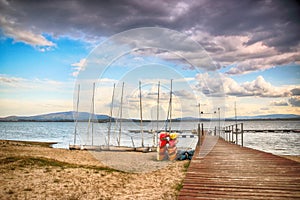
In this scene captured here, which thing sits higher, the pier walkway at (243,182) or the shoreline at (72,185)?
the pier walkway at (243,182)

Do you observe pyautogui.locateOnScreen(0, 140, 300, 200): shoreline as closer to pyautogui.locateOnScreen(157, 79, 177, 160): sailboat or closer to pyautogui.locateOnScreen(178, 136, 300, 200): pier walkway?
pyautogui.locateOnScreen(178, 136, 300, 200): pier walkway

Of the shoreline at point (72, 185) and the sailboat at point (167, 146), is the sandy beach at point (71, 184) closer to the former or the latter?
the shoreline at point (72, 185)

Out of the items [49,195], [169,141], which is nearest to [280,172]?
[49,195]

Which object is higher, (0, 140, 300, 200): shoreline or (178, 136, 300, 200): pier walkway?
(178, 136, 300, 200): pier walkway

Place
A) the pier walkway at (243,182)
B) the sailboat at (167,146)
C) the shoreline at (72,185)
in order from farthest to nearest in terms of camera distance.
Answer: the sailboat at (167,146) < the shoreline at (72,185) < the pier walkway at (243,182)

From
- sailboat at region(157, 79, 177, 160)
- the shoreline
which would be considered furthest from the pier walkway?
sailboat at region(157, 79, 177, 160)

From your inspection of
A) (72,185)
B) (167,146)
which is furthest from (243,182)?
(167,146)

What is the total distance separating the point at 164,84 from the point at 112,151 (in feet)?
35.0

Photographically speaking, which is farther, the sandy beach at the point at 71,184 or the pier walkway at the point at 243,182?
the sandy beach at the point at 71,184

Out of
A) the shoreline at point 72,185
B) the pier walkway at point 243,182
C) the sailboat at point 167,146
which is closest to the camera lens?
the pier walkway at point 243,182

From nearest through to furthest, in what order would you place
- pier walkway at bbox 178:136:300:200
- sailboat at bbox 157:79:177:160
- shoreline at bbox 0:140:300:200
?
pier walkway at bbox 178:136:300:200, shoreline at bbox 0:140:300:200, sailboat at bbox 157:79:177:160

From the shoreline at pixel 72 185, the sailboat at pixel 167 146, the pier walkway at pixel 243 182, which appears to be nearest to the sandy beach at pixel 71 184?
the shoreline at pixel 72 185

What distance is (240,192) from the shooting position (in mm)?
4469

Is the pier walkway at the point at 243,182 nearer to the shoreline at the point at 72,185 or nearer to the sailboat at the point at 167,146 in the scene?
the shoreline at the point at 72,185
